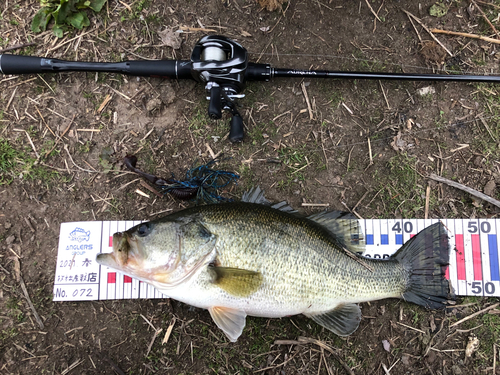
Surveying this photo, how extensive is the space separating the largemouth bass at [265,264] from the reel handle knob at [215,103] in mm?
779

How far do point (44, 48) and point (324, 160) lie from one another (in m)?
3.14

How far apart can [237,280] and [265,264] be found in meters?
0.25

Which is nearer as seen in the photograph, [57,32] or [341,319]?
[341,319]

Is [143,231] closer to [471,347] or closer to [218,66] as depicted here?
[218,66]

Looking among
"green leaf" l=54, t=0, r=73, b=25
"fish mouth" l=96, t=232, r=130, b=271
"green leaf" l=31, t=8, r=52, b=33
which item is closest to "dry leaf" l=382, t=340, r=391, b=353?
"fish mouth" l=96, t=232, r=130, b=271

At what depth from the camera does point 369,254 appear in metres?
3.24

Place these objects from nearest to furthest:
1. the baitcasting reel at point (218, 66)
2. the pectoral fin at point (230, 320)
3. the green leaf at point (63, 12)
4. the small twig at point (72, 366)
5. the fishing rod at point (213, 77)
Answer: the pectoral fin at point (230, 320) → the baitcasting reel at point (218, 66) → the fishing rod at point (213, 77) → the small twig at point (72, 366) → the green leaf at point (63, 12)

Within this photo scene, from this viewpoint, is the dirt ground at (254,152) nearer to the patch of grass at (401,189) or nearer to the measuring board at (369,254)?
the patch of grass at (401,189)

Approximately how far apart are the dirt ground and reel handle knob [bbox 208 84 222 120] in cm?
49

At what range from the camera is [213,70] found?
280 centimetres

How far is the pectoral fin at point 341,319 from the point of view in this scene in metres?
2.85

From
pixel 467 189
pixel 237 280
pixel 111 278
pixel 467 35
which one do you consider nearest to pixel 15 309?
pixel 111 278

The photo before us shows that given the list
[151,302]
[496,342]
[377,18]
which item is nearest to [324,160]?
[377,18]

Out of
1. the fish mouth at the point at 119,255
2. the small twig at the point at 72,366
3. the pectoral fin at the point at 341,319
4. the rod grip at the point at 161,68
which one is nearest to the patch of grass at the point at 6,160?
the rod grip at the point at 161,68
